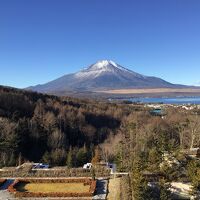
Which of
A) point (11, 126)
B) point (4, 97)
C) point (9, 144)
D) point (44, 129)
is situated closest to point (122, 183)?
point (9, 144)

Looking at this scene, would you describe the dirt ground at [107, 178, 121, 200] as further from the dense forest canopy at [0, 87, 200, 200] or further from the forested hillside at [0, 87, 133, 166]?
the forested hillside at [0, 87, 133, 166]

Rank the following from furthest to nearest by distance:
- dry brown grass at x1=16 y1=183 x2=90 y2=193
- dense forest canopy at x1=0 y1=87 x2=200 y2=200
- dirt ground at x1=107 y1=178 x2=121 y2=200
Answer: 1. dense forest canopy at x1=0 y1=87 x2=200 y2=200
2. dry brown grass at x1=16 y1=183 x2=90 y2=193
3. dirt ground at x1=107 y1=178 x2=121 y2=200

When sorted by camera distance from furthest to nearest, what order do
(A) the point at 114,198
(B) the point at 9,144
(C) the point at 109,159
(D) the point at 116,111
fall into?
1. (D) the point at 116,111
2. (B) the point at 9,144
3. (C) the point at 109,159
4. (A) the point at 114,198

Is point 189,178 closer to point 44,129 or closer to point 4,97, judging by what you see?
point 44,129

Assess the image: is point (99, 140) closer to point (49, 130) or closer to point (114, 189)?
point (49, 130)

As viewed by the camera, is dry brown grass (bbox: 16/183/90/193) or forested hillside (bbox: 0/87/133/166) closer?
dry brown grass (bbox: 16/183/90/193)

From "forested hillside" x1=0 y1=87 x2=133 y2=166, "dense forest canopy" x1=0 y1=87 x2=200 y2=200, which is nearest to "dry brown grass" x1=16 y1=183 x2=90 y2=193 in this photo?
"dense forest canopy" x1=0 y1=87 x2=200 y2=200

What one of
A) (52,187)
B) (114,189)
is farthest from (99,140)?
(114,189)

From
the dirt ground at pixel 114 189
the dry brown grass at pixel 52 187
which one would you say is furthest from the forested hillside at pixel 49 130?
the dirt ground at pixel 114 189
